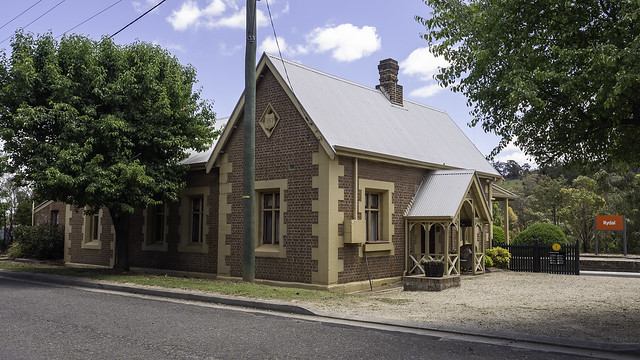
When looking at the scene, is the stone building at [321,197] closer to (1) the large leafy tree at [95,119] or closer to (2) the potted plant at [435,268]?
(2) the potted plant at [435,268]

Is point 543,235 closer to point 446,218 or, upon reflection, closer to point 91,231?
point 446,218

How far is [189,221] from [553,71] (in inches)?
557

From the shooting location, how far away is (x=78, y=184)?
15164 millimetres

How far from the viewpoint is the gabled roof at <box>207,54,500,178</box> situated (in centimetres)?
1526

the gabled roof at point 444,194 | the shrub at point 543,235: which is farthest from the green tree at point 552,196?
the gabled roof at point 444,194

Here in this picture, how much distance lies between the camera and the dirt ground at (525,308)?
29.4ft

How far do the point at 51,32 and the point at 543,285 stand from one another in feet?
56.7

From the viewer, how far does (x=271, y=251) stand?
1556cm

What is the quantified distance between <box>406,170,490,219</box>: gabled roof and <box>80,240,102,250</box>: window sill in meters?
13.3

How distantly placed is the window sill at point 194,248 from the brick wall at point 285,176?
1768mm

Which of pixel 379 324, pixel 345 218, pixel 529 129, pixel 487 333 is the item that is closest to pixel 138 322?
pixel 379 324

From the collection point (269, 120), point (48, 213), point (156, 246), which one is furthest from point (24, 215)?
point (269, 120)

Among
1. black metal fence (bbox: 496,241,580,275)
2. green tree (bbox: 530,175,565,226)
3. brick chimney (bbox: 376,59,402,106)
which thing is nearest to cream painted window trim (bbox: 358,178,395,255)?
brick chimney (bbox: 376,59,402,106)

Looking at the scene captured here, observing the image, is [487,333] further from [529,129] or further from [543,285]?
[543,285]
